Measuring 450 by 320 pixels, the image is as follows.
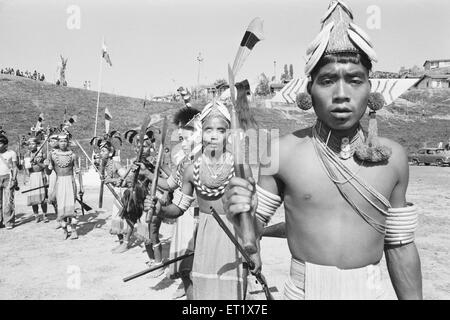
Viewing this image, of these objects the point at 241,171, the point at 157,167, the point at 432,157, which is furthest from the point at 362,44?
the point at 432,157

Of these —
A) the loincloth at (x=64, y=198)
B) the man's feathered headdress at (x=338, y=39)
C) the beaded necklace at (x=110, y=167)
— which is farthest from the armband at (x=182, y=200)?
the loincloth at (x=64, y=198)

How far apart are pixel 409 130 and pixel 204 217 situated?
36601 mm

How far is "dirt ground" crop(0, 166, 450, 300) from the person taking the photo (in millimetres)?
5188

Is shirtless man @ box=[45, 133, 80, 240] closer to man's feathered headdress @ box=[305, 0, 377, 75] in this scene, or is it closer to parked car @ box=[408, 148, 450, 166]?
man's feathered headdress @ box=[305, 0, 377, 75]

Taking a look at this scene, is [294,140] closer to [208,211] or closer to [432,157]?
[208,211]

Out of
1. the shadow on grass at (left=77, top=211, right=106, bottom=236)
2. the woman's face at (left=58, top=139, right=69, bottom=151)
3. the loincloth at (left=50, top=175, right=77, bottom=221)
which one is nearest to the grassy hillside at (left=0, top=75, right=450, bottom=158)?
the shadow on grass at (left=77, top=211, right=106, bottom=236)

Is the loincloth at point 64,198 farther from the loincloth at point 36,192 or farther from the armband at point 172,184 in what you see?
the armband at point 172,184

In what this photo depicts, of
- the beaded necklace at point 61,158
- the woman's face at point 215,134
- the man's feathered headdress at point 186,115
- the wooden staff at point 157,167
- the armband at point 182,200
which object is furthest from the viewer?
the beaded necklace at point 61,158

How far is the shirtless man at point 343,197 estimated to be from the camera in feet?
5.76

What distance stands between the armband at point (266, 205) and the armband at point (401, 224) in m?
0.55

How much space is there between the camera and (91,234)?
27.5ft

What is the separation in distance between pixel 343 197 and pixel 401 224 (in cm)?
32

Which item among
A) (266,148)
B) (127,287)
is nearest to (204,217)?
(266,148)
